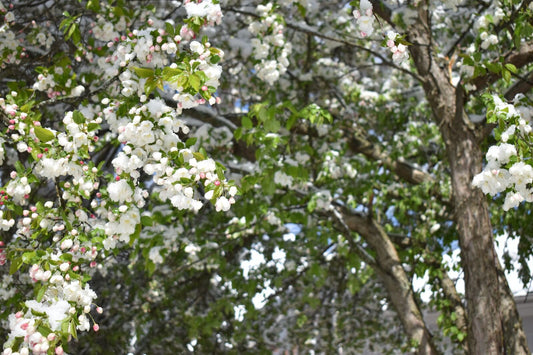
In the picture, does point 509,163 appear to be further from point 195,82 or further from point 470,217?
point 470,217

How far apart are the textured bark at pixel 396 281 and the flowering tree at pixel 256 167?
2 cm

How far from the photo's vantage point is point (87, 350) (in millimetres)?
7242

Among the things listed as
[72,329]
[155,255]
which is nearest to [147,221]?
[72,329]

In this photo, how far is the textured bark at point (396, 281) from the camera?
191 inches

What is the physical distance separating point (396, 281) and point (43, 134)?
3.67 metres

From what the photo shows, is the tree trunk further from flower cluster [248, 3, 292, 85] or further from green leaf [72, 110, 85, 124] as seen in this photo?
green leaf [72, 110, 85, 124]

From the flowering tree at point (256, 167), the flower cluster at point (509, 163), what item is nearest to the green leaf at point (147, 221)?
the flowering tree at point (256, 167)

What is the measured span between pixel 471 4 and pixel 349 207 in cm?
245

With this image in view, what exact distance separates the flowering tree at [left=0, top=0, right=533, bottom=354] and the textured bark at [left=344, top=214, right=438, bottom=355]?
0.06 feet

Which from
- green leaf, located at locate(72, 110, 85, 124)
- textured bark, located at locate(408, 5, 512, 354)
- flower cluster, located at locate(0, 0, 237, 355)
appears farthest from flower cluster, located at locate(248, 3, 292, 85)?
green leaf, located at locate(72, 110, 85, 124)

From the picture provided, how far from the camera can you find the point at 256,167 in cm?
483

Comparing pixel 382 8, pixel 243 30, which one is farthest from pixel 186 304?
pixel 382 8

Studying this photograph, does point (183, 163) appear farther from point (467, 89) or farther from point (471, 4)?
point (471, 4)

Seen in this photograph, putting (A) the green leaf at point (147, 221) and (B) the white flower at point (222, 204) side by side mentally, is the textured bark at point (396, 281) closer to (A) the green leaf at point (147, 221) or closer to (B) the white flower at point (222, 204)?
(A) the green leaf at point (147, 221)
